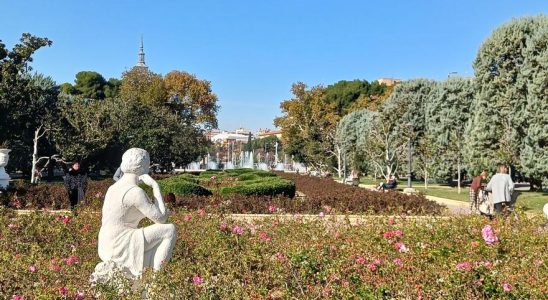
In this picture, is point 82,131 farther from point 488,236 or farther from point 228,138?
point 228,138

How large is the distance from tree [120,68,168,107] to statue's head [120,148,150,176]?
1560 inches

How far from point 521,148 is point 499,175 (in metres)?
12.2

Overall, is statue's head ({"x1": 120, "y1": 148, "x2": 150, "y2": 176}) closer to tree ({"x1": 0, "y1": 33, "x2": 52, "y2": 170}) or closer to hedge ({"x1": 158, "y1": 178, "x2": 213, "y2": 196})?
hedge ({"x1": 158, "y1": 178, "x2": 213, "y2": 196})

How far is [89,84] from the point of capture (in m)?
59.8

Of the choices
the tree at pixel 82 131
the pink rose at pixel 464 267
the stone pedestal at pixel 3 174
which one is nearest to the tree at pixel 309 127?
the tree at pixel 82 131

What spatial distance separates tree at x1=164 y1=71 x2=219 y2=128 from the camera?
48.5 meters

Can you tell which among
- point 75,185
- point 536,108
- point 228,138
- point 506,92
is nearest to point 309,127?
point 506,92

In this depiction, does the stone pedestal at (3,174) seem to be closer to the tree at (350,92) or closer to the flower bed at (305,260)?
the flower bed at (305,260)

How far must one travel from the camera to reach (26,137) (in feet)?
91.9

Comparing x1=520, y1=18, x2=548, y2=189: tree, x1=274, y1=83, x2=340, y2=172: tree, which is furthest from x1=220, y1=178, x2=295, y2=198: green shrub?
x1=274, y1=83, x2=340, y2=172: tree

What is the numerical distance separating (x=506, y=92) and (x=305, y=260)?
19915 mm

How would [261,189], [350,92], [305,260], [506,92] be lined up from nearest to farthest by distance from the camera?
[305,260]
[261,189]
[506,92]
[350,92]

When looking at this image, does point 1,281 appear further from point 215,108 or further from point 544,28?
point 215,108

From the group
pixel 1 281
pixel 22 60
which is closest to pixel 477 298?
pixel 1 281
